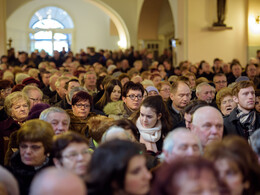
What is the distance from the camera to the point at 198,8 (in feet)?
59.8

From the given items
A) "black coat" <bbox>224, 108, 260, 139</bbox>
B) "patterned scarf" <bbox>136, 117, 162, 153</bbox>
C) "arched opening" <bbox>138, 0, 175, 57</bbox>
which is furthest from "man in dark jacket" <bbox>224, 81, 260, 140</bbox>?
"arched opening" <bbox>138, 0, 175, 57</bbox>

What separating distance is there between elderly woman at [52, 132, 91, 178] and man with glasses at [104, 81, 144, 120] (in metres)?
3.08

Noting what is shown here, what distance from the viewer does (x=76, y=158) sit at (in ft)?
12.0

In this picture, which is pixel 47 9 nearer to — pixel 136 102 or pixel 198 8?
pixel 198 8

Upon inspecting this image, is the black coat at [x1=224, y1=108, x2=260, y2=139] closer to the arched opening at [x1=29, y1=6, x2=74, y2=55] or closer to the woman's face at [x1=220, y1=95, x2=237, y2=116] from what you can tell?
the woman's face at [x1=220, y1=95, x2=237, y2=116]

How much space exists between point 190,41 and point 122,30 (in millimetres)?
8858

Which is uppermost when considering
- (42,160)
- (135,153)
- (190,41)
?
(190,41)

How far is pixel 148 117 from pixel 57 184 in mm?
2936

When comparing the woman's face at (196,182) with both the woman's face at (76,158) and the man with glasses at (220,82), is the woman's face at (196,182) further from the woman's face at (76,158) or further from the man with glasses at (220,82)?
the man with glasses at (220,82)

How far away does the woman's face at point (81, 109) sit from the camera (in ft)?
21.2

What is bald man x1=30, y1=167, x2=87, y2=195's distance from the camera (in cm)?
271

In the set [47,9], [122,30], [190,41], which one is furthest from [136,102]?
[47,9]

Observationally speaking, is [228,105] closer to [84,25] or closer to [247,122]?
[247,122]

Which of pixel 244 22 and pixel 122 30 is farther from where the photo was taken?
pixel 122 30
